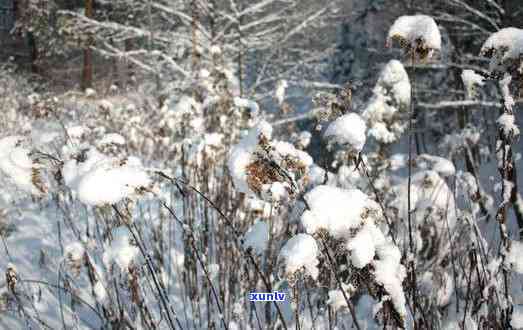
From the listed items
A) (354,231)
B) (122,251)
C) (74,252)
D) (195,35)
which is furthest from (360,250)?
(195,35)

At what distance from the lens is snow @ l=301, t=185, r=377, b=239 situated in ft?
3.26

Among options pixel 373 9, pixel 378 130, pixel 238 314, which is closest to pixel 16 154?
pixel 238 314

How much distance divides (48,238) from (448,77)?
10.4 metres

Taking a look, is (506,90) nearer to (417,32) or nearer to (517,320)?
(417,32)

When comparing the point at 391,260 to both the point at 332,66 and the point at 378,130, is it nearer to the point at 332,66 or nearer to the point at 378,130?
the point at 378,130

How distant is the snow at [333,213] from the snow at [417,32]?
0.48 m

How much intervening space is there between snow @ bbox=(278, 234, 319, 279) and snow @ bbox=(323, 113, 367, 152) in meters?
0.27

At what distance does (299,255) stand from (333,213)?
0.13m

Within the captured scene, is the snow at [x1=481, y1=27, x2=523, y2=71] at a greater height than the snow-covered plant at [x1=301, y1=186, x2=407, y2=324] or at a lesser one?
greater

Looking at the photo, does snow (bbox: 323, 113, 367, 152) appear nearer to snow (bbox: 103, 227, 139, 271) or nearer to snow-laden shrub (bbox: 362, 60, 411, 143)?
snow (bbox: 103, 227, 139, 271)

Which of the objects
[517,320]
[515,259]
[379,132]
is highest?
[379,132]

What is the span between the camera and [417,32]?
1153 millimetres

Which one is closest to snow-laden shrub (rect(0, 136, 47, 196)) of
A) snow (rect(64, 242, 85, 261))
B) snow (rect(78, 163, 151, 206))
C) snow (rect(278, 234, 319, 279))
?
snow (rect(78, 163, 151, 206))

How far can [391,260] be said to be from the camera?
1078 mm
